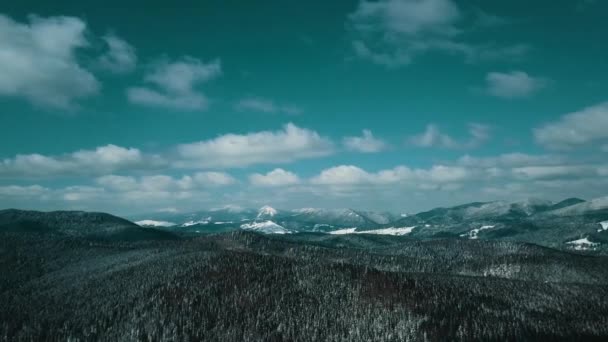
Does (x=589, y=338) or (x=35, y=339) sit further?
(x=589, y=338)

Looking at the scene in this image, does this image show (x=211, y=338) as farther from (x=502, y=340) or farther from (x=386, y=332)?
(x=502, y=340)

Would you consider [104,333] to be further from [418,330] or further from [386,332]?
[418,330]

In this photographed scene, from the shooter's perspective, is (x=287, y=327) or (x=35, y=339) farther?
(x=287, y=327)

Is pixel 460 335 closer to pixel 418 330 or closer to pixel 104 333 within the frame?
pixel 418 330

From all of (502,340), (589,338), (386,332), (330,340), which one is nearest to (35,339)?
(330,340)

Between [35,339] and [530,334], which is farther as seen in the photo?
[530,334]

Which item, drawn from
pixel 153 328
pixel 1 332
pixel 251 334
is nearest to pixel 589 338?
pixel 251 334

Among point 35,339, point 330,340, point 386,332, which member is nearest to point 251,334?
point 330,340
